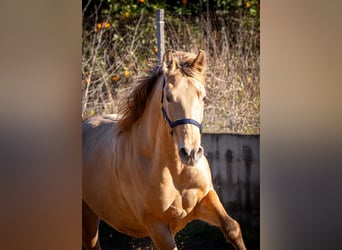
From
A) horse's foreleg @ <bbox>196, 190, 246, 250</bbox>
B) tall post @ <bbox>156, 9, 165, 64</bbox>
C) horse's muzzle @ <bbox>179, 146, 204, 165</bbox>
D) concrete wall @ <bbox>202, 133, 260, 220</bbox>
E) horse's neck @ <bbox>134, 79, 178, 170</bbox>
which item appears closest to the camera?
horse's muzzle @ <bbox>179, 146, 204, 165</bbox>

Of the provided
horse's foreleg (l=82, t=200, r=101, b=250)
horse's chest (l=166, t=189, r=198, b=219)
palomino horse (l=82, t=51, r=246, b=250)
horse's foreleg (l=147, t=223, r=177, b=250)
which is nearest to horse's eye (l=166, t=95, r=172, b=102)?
palomino horse (l=82, t=51, r=246, b=250)

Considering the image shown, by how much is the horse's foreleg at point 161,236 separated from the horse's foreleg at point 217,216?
0.74 ft

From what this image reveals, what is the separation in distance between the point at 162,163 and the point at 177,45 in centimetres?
81

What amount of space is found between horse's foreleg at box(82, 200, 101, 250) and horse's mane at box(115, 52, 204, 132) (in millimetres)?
618

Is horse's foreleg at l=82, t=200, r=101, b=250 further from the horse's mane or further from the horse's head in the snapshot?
the horse's head

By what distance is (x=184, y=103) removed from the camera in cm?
418

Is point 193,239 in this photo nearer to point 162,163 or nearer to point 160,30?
point 162,163

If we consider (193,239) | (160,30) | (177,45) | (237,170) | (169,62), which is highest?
(160,30)

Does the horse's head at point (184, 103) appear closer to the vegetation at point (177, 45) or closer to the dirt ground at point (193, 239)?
the vegetation at point (177, 45)

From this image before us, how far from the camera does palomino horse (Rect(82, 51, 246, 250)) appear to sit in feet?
13.8

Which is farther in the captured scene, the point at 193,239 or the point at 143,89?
the point at 193,239

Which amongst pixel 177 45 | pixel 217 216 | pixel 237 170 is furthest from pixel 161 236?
pixel 177 45

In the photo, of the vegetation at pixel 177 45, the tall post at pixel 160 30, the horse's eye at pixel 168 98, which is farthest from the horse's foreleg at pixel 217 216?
the tall post at pixel 160 30
